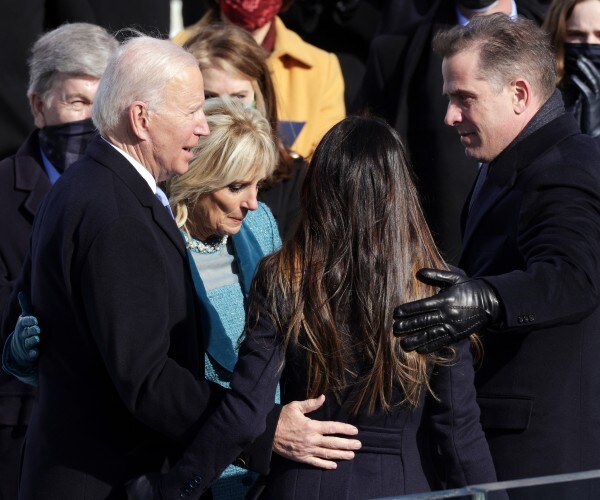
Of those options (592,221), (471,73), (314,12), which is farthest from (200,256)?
(314,12)

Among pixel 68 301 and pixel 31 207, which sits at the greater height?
pixel 68 301

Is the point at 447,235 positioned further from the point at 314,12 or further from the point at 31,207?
the point at 314,12

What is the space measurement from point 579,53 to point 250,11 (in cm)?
143

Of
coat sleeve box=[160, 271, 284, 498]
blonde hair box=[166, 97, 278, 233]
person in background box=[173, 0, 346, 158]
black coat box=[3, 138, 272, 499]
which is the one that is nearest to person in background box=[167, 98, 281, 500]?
blonde hair box=[166, 97, 278, 233]

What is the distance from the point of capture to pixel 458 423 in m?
2.53

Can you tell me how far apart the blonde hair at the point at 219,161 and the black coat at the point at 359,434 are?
848mm

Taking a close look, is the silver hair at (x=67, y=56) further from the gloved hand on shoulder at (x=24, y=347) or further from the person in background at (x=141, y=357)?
the gloved hand on shoulder at (x=24, y=347)

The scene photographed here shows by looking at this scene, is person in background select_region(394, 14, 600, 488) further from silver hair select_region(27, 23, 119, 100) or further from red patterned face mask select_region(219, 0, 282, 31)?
red patterned face mask select_region(219, 0, 282, 31)

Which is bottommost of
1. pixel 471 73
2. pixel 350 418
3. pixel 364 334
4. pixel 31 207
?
Answer: pixel 31 207

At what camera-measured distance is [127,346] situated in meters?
2.51

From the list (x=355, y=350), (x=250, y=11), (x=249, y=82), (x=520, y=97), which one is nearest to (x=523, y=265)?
(x=520, y=97)

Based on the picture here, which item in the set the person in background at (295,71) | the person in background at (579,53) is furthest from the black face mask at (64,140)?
the person in background at (579,53)

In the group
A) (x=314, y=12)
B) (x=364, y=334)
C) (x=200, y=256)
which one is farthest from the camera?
(x=314, y=12)

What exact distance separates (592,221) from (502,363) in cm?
45
